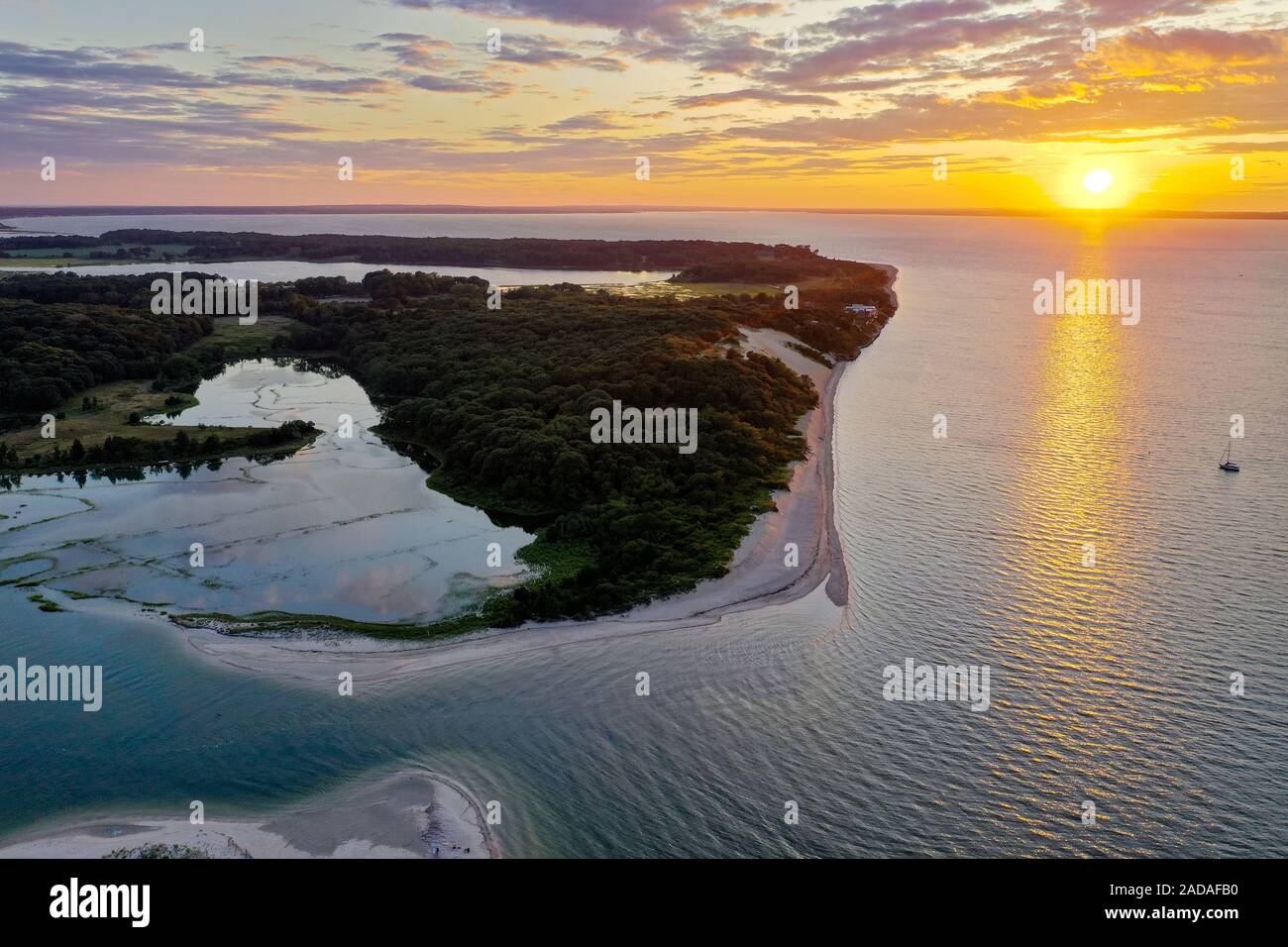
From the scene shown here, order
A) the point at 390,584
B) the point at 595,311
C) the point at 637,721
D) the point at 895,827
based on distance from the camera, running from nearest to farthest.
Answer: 1. the point at 895,827
2. the point at 637,721
3. the point at 390,584
4. the point at 595,311

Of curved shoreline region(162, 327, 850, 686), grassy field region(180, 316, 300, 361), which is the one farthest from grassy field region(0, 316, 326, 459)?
curved shoreline region(162, 327, 850, 686)

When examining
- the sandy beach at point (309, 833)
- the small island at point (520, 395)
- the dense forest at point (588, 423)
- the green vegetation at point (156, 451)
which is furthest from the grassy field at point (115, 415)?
the sandy beach at point (309, 833)

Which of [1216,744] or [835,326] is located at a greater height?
[835,326]

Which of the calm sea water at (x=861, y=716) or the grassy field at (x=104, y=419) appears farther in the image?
the grassy field at (x=104, y=419)

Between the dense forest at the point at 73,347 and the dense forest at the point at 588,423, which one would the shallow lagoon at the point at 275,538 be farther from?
the dense forest at the point at 73,347

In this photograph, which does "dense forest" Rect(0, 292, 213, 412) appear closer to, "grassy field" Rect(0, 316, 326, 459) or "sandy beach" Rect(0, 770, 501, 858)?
"grassy field" Rect(0, 316, 326, 459)

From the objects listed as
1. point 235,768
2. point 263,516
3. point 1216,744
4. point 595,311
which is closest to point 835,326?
point 595,311
